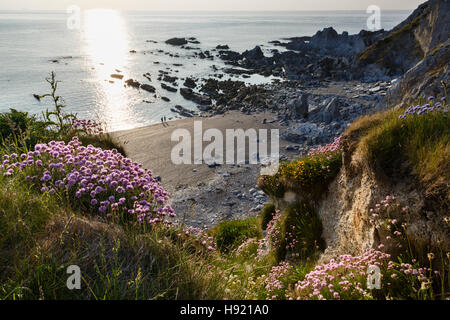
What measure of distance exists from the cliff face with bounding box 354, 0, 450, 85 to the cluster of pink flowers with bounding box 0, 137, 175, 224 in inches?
1774

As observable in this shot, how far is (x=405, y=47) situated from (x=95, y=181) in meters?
51.3

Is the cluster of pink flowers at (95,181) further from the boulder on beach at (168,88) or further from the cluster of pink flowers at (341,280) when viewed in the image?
the boulder on beach at (168,88)

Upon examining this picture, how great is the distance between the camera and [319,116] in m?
29.6

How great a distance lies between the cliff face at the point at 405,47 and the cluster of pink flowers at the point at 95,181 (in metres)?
45.1

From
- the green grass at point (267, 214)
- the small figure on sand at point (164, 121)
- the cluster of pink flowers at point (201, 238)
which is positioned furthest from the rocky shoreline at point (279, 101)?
the small figure on sand at point (164, 121)

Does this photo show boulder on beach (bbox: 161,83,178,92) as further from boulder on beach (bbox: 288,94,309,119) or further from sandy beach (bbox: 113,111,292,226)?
boulder on beach (bbox: 288,94,309,119)

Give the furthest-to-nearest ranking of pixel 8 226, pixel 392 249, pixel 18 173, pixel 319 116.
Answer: pixel 319 116
pixel 18 173
pixel 392 249
pixel 8 226

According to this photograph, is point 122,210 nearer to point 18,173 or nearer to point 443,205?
point 18,173

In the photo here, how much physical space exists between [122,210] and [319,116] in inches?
1061

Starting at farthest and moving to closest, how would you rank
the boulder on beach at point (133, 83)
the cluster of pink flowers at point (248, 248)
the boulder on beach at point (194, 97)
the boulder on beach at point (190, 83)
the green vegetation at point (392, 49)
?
the boulder on beach at point (133, 83)
the boulder on beach at point (190, 83)
the green vegetation at point (392, 49)
the boulder on beach at point (194, 97)
the cluster of pink flowers at point (248, 248)

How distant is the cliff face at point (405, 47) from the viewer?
132ft

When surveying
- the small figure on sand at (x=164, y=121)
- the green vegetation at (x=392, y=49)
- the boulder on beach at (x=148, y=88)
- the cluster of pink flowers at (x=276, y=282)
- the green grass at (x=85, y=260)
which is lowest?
the cluster of pink flowers at (x=276, y=282)

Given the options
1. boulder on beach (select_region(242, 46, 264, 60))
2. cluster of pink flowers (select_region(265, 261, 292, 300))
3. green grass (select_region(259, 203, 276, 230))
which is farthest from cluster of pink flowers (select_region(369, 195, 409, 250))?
boulder on beach (select_region(242, 46, 264, 60))
